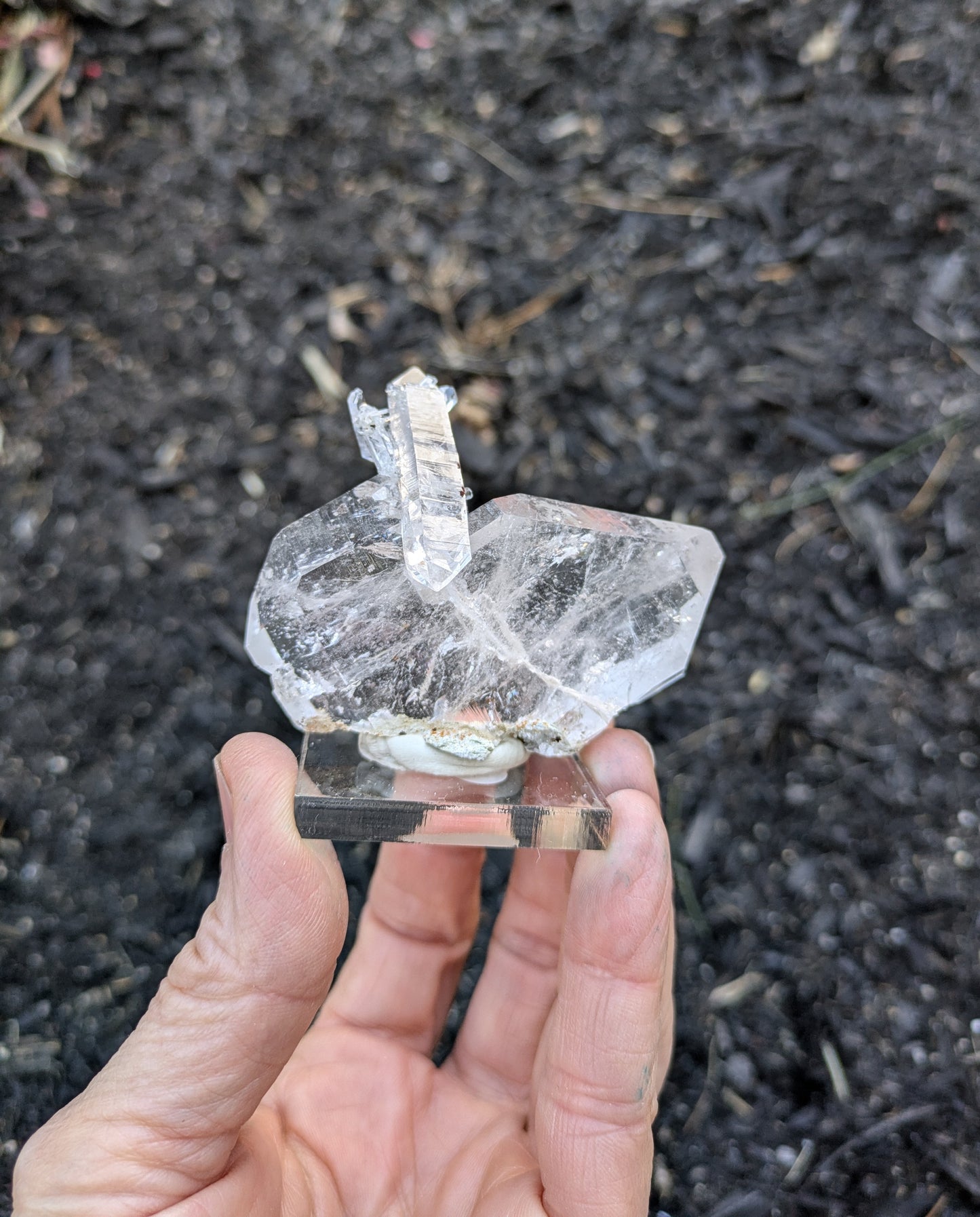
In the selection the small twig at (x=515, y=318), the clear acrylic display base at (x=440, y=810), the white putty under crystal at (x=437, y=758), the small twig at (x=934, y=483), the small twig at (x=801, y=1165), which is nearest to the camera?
the clear acrylic display base at (x=440, y=810)

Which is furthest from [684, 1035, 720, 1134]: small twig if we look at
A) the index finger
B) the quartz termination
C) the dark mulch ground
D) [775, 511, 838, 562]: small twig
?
the quartz termination

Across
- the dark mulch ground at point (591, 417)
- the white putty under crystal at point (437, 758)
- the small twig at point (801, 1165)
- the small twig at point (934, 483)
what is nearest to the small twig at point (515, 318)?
the dark mulch ground at point (591, 417)

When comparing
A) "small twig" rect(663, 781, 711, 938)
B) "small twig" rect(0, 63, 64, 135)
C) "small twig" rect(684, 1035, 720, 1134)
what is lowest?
"small twig" rect(684, 1035, 720, 1134)

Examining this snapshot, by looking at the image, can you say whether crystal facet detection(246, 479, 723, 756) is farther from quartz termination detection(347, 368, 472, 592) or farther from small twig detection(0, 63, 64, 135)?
small twig detection(0, 63, 64, 135)

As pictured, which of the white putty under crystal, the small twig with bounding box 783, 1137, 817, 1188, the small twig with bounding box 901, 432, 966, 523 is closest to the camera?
the white putty under crystal

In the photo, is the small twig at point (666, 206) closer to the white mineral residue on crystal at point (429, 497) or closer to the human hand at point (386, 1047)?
the white mineral residue on crystal at point (429, 497)

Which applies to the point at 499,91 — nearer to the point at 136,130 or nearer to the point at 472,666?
the point at 136,130
